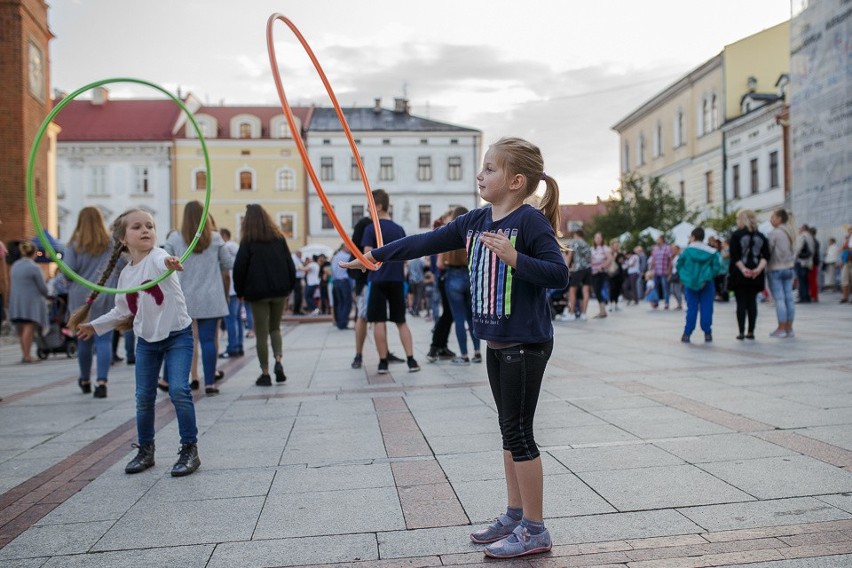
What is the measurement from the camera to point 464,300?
406 inches

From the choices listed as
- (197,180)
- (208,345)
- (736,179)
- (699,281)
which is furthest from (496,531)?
(197,180)

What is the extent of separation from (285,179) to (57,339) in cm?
4561

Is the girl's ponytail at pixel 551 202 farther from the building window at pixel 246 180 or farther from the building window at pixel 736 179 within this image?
the building window at pixel 246 180

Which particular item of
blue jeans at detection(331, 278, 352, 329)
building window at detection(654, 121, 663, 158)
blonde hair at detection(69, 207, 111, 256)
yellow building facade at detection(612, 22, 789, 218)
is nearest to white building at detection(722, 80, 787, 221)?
yellow building facade at detection(612, 22, 789, 218)

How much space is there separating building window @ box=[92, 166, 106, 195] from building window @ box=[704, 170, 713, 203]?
4019 centimetres

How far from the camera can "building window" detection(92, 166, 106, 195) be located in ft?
188

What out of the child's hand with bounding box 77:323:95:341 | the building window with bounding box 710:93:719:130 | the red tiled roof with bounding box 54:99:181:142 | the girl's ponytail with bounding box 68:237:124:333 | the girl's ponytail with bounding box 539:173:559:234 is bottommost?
the child's hand with bounding box 77:323:95:341

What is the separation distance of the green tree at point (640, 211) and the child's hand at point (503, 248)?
39524 mm

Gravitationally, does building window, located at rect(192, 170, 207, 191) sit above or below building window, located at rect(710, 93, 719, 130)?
below

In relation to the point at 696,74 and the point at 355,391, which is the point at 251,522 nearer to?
the point at 355,391

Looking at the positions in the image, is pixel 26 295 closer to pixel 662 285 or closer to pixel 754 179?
pixel 662 285

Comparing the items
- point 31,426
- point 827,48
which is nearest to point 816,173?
point 827,48

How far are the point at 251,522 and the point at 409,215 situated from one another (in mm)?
56224

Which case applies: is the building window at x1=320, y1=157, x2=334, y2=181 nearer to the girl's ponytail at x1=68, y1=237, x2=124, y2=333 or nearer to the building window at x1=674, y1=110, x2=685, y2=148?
the building window at x1=674, y1=110, x2=685, y2=148
